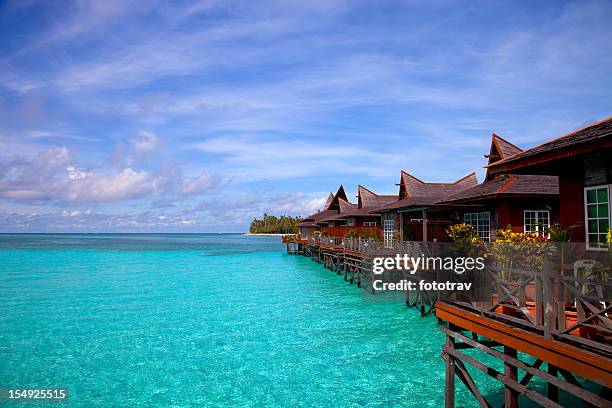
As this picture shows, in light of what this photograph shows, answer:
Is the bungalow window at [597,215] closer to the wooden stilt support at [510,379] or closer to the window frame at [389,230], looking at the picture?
the wooden stilt support at [510,379]

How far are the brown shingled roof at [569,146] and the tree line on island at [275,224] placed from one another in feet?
497

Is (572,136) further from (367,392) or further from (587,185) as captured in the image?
(367,392)

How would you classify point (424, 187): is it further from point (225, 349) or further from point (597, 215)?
point (597, 215)

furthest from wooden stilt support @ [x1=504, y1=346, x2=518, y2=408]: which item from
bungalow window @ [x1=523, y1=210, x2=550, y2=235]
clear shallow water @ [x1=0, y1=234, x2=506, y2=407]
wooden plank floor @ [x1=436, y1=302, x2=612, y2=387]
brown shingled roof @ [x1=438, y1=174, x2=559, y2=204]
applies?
bungalow window @ [x1=523, y1=210, x2=550, y2=235]

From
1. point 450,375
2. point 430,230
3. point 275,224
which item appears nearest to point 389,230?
point 430,230

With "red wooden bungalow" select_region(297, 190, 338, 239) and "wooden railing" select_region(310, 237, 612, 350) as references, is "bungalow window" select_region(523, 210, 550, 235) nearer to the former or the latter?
"wooden railing" select_region(310, 237, 612, 350)

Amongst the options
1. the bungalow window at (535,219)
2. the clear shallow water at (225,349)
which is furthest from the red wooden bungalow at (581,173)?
the bungalow window at (535,219)

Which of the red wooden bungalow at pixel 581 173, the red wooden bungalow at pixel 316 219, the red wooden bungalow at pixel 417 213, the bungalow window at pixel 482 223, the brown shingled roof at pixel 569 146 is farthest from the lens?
the red wooden bungalow at pixel 316 219

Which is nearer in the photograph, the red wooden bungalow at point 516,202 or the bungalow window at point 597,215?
the bungalow window at point 597,215

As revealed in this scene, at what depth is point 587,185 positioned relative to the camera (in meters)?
9.69

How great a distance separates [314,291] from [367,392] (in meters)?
16.4

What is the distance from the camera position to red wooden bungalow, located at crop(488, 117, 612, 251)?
8.49 metres

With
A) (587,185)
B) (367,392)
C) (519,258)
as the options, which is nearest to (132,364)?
(367,392)

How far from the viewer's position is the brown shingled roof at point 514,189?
→ 1666cm
